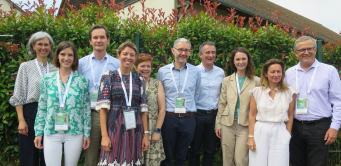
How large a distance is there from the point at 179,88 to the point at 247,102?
962 millimetres

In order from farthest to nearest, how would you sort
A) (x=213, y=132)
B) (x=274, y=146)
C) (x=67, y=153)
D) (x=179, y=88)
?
(x=213, y=132) < (x=179, y=88) < (x=274, y=146) < (x=67, y=153)

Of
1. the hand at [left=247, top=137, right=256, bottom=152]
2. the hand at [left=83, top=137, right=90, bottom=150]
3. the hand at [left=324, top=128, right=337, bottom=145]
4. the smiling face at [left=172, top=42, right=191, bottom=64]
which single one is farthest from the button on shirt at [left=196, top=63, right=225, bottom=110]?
the hand at [left=83, top=137, right=90, bottom=150]

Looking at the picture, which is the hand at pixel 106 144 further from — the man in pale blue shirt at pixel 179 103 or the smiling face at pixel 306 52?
the smiling face at pixel 306 52

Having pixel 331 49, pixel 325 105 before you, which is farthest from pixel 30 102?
pixel 331 49

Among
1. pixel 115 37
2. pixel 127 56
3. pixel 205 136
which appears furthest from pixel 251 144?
pixel 115 37

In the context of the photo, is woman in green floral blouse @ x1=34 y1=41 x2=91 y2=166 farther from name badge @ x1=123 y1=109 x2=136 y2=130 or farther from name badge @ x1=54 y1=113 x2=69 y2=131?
name badge @ x1=123 y1=109 x2=136 y2=130

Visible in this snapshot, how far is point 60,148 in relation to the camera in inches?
106

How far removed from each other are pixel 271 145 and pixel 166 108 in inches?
56.7

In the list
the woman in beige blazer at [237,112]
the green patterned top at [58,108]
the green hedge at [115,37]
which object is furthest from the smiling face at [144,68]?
the woman in beige blazer at [237,112]

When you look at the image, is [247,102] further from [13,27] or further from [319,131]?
[13,27]

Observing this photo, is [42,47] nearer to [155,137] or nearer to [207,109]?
[155,137]

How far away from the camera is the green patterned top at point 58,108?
2.67 meters

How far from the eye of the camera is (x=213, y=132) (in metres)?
3.69

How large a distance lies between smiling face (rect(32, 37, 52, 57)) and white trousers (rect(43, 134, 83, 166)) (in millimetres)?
1143
